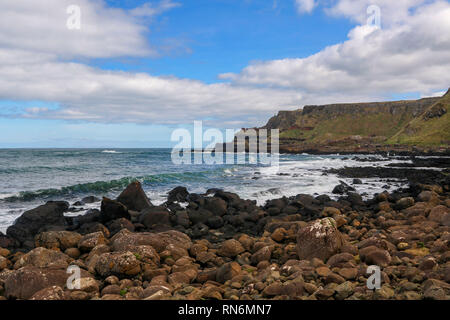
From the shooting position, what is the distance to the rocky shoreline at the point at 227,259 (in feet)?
18.6

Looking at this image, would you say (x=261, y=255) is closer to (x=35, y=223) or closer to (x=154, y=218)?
(x=154, y=218)

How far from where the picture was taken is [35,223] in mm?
13164

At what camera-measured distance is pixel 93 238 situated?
9250mm

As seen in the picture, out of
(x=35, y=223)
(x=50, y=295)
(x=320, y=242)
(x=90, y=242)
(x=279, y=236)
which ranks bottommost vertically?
(x=35, y=223)

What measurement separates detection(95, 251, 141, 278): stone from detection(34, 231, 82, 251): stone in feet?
9.99

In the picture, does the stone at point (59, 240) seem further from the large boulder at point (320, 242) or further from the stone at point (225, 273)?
the large boulder at point (320, 242)

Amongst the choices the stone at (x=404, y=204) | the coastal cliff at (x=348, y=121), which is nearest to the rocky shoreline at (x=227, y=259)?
the stone at (x=404, y=204)

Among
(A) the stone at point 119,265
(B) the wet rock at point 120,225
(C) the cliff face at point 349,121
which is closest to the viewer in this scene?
(A) the stone at point 119,265

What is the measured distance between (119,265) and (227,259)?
3021 mm

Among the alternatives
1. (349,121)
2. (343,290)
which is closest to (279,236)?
(343,290)

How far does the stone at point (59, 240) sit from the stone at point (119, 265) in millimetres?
3046
